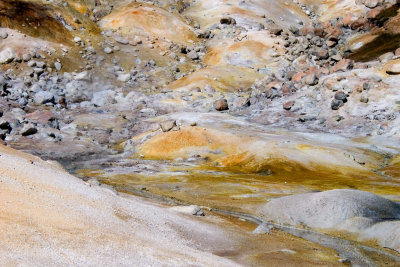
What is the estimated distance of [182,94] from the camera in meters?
66.4

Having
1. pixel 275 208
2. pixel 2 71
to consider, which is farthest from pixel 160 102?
pixel 275 208

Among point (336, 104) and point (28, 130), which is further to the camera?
point (336, 104)

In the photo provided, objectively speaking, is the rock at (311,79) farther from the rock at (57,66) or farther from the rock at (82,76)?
the rock at (57,66)

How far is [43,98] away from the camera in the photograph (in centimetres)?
6109

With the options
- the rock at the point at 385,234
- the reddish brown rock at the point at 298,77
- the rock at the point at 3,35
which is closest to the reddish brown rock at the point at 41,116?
the rock at the point at 3,35

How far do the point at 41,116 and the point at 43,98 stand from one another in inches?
284

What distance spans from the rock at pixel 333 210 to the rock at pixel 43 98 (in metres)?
42.0

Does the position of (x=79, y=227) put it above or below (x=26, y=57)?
above

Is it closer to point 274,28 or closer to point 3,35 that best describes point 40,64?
point 3,35

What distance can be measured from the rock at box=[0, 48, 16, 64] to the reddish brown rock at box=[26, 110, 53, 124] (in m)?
14.0

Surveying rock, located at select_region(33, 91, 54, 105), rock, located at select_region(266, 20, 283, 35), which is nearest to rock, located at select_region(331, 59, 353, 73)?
rock, located at select_region(266, 20, 283, 35)

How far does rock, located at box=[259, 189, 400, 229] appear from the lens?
24859 mm

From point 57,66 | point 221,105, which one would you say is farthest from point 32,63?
point 221,105

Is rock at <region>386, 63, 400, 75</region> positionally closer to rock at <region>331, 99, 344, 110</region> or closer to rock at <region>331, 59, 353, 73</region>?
rock at <region>331, 59, 353, 73</region>
